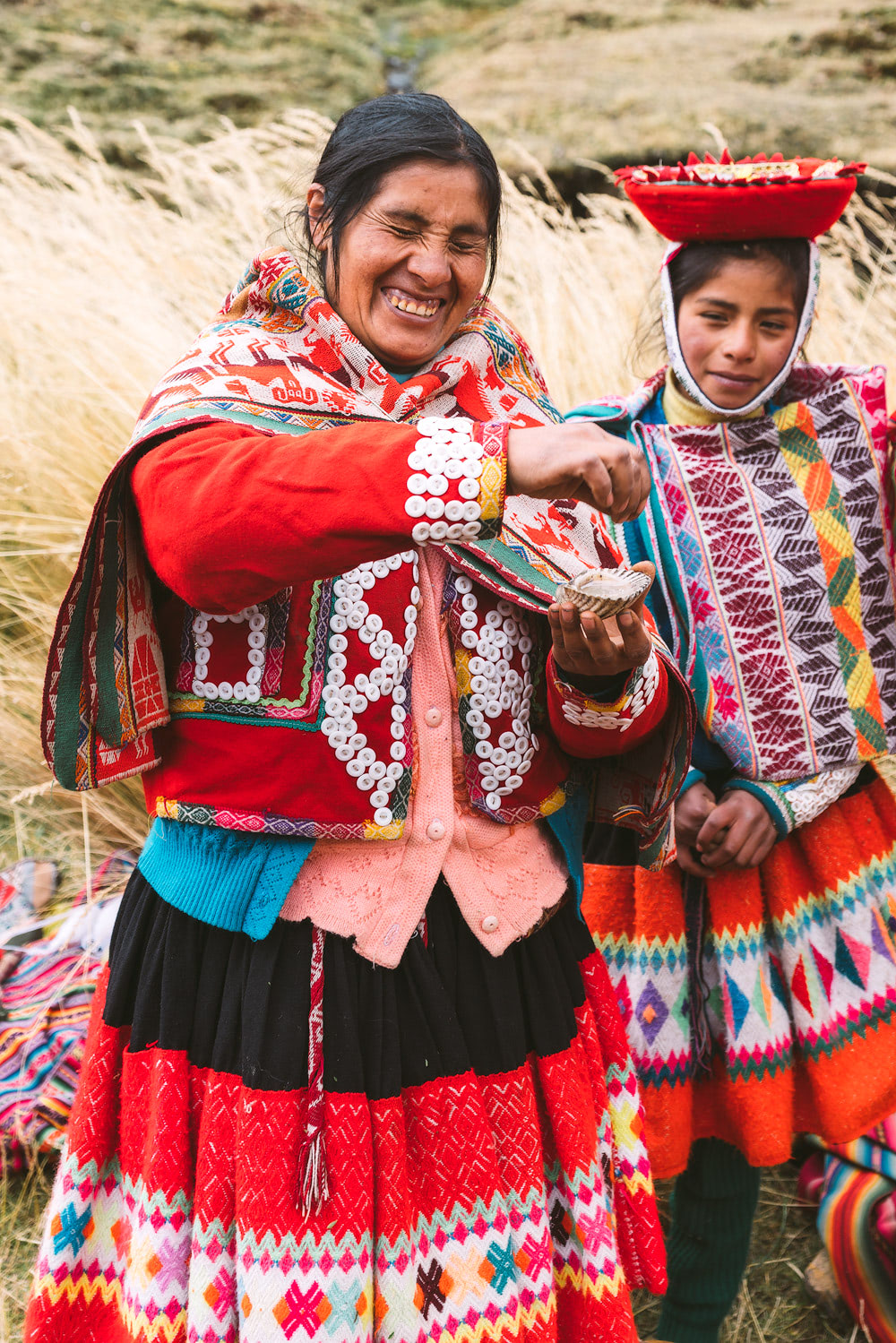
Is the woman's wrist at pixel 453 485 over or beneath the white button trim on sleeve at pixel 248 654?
over

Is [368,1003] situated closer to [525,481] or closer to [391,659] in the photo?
[391,659]

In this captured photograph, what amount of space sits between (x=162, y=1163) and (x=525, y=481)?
0.87 meters

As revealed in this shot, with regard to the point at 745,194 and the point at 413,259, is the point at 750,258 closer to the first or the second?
the point at 745,194

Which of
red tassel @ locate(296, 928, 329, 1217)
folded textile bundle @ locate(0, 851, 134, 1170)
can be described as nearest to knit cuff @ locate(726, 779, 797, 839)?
red tassel @ locate(296, 928, 329, 1217)

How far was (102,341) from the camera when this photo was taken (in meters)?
3.53

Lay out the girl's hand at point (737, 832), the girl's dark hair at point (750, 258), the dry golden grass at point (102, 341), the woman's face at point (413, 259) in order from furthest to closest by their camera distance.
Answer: the dry golden grass at point (102, 341) → the girl's dark hair at point (750, 258) → the girl's hand at point (737, 832) → the woman's face at point (413, 259)

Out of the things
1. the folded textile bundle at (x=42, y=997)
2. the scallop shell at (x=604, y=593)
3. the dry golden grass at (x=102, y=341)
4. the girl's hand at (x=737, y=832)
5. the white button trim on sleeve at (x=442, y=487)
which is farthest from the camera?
the dry golden grass at (x=102, y=341)

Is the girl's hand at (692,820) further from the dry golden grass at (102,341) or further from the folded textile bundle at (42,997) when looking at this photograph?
the folded textile bundle at (42,997)

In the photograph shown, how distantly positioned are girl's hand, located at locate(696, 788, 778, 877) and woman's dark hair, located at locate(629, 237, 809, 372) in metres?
0.88

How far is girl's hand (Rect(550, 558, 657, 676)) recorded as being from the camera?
124 cm

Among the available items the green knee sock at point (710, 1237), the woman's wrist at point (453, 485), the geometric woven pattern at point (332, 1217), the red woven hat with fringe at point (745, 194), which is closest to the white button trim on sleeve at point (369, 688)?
the woman's wrist at point (453, 485)

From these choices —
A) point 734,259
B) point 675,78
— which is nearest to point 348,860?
point 734,259

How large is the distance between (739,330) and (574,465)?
1086 millimetres

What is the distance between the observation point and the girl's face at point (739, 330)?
198 centimetres
